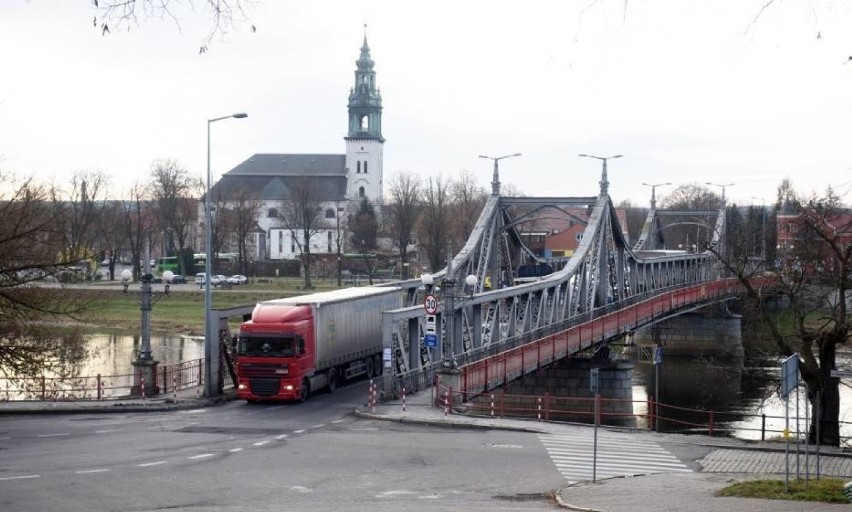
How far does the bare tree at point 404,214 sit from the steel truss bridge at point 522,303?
2934 cm

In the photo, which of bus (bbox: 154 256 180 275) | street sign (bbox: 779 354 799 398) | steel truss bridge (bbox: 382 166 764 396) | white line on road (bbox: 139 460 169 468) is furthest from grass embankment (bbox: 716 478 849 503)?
bus (bbox: 154 256 180 275)

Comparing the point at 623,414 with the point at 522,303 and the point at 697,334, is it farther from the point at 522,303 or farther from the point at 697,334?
the point at 697,334

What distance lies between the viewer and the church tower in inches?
7269

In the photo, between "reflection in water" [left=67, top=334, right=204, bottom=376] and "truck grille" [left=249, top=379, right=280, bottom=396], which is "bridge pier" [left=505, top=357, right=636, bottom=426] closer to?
"reflection in water" [left=67, top=334, right=204, bottom=376]

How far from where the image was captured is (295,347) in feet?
123

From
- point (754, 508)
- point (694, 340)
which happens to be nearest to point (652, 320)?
point (694, 340)

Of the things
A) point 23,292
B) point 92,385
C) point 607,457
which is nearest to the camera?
point 607,457

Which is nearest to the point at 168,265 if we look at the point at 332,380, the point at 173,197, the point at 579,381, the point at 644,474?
the point at 173,197

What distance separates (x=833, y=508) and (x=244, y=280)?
99823mm

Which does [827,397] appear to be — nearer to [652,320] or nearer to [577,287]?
[577,287]

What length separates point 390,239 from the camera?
148 m

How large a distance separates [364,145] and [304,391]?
14845cm

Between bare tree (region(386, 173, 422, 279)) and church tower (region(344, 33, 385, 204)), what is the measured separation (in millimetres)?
25916

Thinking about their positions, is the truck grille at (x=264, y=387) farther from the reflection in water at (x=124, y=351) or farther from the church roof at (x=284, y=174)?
the church roof at (x=284, y=174)
